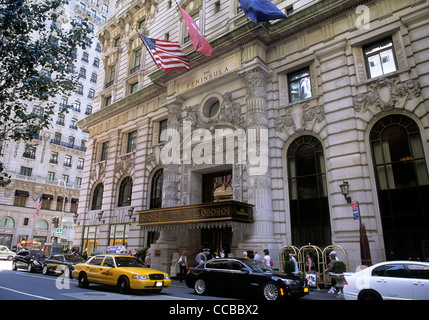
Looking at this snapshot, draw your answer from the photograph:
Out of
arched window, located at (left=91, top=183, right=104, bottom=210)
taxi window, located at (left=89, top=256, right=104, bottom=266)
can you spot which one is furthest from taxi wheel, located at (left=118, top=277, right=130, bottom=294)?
arched window, located at (left=91, top=183, right=104, bottom=210)

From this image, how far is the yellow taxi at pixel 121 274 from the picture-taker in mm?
12320

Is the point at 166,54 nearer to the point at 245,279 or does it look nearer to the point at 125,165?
the point at 125,165

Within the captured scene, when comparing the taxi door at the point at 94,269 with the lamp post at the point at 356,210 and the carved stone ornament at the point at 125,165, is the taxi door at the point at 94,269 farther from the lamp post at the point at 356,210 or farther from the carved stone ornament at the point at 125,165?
the carved stone ornament at the point at 125,165

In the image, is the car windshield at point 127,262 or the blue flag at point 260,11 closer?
the car windshield at point 127,262

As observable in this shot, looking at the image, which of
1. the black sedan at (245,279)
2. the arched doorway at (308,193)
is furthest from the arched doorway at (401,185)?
the black sedan at (245,279)

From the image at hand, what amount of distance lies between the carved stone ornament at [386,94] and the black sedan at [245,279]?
10200mm

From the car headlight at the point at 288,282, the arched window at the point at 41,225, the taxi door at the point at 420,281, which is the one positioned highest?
the arched window at the point at 41,225

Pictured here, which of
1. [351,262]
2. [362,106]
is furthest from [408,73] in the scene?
[351,262]

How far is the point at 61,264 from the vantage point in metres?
20.3

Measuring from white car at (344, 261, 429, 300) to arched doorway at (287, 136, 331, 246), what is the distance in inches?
285

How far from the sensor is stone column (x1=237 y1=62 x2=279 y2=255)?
1739cm

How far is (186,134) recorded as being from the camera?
77.4 feet

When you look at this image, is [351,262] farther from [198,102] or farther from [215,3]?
[215,3]

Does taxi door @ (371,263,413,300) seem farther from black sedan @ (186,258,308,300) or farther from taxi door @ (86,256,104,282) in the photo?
taxi door @ (86,256,104,282)
